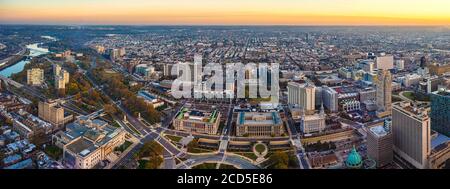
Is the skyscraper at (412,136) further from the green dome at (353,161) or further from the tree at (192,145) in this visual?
the tree at (192,145)

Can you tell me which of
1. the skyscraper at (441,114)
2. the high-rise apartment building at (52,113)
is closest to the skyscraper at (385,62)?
the skyscraper at (441,114)

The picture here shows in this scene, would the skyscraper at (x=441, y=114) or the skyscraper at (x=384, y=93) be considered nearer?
the skyscraper at (x=441, y=114)

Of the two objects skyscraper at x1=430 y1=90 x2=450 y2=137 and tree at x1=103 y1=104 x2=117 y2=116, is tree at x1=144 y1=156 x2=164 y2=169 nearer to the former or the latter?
tree at x1=103 y1=104 x2=117 y2=116

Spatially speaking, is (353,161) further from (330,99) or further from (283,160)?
(330,99)

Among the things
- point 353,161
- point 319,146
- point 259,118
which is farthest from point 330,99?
point 353,161

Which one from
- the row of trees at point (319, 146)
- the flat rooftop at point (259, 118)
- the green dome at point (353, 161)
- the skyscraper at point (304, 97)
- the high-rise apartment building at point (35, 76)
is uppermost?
the high-rise apartment building at point (35, 76)
